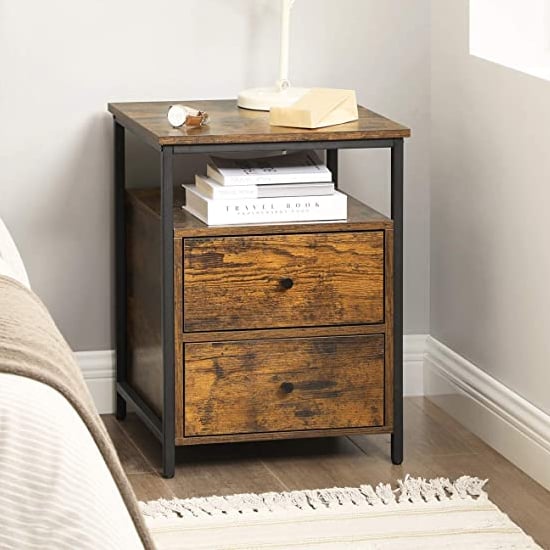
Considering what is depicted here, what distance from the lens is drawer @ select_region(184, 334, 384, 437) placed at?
2547 millimetres

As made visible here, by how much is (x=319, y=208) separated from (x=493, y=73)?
0.51m

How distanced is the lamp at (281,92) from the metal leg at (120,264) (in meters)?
0.30

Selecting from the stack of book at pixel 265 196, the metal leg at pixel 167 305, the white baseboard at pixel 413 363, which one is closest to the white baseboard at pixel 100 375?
the metal leg at pixel 167 305

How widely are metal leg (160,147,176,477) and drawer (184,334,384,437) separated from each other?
32mm

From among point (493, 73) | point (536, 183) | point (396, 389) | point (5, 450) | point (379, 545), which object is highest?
point (493, 73)

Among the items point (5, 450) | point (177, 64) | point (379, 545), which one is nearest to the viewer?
point (5, 450)

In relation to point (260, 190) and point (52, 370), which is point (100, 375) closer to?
point (260, 190)

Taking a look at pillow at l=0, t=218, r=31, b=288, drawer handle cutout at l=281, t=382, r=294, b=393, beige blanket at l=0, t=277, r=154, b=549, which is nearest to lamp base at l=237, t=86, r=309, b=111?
drawer handle cutout at l=281, t=382, r=294, b=393

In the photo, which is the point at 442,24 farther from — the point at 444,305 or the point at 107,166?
the point at 107,166

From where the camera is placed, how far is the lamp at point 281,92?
277cm

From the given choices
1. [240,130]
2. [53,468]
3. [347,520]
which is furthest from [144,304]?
[53,468]

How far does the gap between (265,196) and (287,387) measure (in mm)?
387

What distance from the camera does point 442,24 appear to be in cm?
303

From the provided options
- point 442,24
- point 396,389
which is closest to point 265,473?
point 396,389
